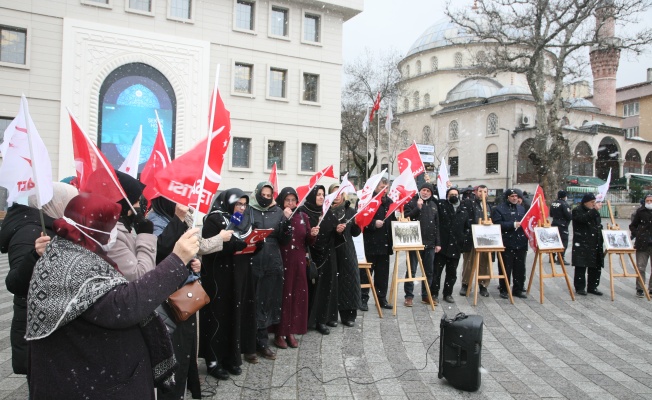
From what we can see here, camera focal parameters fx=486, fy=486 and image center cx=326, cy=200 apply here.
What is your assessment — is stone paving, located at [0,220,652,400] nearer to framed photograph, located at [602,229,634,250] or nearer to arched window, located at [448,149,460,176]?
framed photograph, located at [602,229,634,250]

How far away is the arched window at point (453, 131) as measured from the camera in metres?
59.3

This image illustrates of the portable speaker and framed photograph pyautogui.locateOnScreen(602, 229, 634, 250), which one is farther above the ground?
framed photograph pyautogui.locateOnScreen(602, 229, 634, 250)

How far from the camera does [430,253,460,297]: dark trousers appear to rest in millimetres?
8891

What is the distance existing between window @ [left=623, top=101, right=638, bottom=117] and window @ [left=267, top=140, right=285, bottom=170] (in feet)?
224

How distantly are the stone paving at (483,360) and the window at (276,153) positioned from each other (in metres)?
21.8

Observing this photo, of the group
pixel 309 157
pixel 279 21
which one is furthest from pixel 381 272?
pixel 279 21

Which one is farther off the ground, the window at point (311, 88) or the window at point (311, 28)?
the window at point (311, 28)

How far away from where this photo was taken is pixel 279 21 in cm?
2992

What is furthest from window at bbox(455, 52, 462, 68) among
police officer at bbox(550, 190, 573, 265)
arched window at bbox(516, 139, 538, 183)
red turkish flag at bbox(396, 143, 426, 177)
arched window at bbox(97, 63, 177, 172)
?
red turkish flag at bbox(396, 143, 426, 177)

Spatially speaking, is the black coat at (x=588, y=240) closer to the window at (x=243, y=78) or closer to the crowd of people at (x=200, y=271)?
the crowd of people at (x=200, y=271)

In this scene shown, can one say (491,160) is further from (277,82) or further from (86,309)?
(86,309)

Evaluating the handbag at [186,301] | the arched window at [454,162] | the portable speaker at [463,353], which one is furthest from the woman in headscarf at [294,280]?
the arched window at [454,162]

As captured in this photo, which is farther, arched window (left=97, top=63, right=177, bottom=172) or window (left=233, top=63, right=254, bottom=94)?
window (left=233, top=63, right=254, bottom=94)

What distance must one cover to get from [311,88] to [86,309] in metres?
29.8
